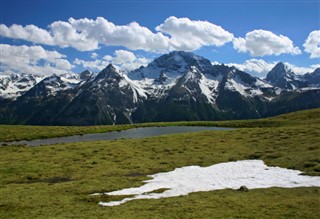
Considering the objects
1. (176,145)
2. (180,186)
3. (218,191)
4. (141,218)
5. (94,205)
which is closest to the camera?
(141,218)

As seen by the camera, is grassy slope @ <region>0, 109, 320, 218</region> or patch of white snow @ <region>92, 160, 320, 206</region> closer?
grassy slope @ <region>0, 109, 320, 218</region>

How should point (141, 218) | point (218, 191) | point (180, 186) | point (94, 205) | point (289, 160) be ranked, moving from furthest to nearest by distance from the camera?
point (289, 160) → point (180, 186) → point (218, 191) → point (94, 205) → point (141, 218)

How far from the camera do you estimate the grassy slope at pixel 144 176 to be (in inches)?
1141

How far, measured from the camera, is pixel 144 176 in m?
45.4

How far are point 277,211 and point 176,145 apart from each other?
4539 centimetres

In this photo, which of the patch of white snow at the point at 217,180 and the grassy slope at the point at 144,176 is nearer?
the grassy slope at the point at 144,176

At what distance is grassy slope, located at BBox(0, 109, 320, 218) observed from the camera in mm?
28969

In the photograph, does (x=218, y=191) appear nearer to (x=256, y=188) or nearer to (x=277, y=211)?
(x=256, y=188)

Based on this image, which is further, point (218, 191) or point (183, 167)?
point (183, 167)

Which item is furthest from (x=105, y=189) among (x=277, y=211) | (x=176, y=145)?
(x=176, y=145)

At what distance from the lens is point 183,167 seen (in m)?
49.7

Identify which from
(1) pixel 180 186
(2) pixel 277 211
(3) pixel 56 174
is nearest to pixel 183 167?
(1) pixel 180 186

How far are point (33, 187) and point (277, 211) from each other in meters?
28.7

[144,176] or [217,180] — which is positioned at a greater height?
[144,176]
